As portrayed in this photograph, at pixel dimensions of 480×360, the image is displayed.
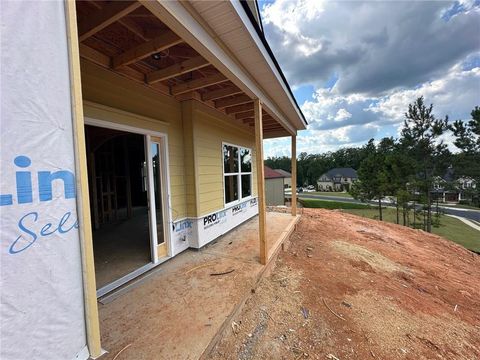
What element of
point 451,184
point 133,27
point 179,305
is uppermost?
point 133,27

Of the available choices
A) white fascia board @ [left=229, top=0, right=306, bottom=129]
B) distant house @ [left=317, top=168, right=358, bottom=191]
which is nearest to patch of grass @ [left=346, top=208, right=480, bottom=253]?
white fascia board @ [left=229, top=0, right=306, bottom=129]

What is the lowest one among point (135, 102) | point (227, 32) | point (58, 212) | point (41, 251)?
point (41, 251)

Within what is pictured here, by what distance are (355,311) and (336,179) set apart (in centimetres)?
6080

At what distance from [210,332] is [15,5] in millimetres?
2577

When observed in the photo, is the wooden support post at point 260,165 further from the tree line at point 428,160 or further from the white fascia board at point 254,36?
the tree line at point 428,160

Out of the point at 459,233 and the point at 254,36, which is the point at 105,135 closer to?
the point at 254,36

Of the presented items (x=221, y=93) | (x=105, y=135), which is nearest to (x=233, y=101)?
(x=221, y=93)

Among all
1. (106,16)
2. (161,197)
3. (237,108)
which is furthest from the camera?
(237,108)

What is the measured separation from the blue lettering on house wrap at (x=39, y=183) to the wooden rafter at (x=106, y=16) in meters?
1.54

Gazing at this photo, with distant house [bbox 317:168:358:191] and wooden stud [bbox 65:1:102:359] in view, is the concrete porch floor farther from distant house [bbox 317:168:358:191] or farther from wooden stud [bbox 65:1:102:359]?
distant house [bbox 317:168:358:191]

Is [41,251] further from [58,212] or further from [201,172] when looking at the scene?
[201,172]

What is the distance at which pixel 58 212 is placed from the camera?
3.34ft

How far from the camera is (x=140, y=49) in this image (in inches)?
92.8

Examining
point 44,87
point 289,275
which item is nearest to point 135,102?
point 44,87
